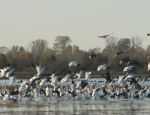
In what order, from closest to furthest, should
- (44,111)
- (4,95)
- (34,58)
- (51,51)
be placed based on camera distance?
1. (44,111)
2. (4,95)
3. (34,58)
4. (51,51)

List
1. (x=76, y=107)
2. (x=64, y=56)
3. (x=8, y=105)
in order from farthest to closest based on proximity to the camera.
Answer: (x=64, y=56)
(x=8, y=105)
(x=76, y=107)

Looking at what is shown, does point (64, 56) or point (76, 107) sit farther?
point (64, 56)

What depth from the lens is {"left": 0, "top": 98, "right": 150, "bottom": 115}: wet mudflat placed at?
119 ft

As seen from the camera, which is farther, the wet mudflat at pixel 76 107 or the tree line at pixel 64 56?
the tree line at pixel 64 56

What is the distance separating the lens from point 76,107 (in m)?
39.8

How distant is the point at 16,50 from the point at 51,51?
724cm

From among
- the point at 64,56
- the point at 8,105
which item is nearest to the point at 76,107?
the point at 8,105

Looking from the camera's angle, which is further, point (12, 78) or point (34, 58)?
point (34, 58)

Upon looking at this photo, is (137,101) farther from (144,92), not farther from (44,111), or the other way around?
(44,111)

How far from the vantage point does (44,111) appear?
1470 inches

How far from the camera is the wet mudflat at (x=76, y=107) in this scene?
36406 mm

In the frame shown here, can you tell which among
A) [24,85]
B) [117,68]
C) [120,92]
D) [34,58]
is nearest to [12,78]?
[24,85]

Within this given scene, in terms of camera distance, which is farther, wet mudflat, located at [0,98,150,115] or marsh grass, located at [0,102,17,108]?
marsh grass, located at [0,102,17,108]

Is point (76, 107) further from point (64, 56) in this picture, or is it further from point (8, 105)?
point (64, 56)
